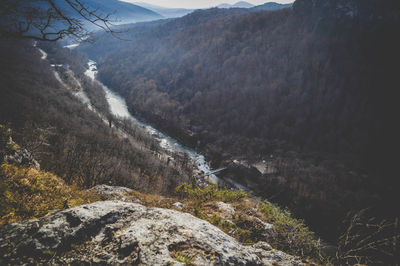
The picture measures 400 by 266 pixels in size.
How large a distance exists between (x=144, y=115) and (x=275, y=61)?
84581mm

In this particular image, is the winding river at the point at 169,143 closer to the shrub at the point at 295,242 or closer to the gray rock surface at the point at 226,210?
the gray rock surface at the point at 226,210

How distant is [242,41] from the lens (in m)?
139

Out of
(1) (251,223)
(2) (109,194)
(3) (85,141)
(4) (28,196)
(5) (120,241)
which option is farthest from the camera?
(3) (85,141)

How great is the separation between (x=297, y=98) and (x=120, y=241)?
10908 centimetres

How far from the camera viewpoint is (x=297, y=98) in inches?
3826

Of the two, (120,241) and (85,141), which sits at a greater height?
(120,241)

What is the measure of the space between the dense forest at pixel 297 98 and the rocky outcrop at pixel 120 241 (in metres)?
45.3

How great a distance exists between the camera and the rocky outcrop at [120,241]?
6.46 ft

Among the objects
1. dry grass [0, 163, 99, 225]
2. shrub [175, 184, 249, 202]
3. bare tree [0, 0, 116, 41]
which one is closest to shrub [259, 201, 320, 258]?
shrub [175, 184, 249, 202]

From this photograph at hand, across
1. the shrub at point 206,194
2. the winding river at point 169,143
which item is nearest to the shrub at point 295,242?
the shrub at point 206,194

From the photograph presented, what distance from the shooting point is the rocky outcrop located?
1.97m

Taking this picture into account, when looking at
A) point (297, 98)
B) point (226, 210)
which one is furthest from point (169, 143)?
point (297, 98)

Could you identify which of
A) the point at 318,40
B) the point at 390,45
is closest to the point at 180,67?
the point at 318,40

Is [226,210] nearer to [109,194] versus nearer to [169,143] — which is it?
[109,194]
